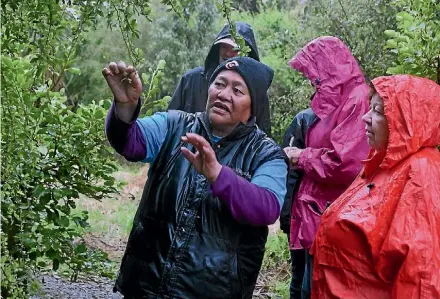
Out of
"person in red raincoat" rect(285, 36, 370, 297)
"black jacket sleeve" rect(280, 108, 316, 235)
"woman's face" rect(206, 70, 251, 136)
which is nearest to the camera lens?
"woman's face" rect(206, 70, 251, 136)

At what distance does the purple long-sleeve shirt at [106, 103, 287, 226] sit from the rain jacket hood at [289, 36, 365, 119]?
3.78 ft

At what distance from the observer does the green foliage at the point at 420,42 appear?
3.03 metres

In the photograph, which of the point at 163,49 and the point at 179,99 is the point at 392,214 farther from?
the point at 163,49

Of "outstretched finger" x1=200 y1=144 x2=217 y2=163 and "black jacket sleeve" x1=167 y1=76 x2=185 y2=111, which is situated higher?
"black jacket sleeve" x1=167 y1=76 x2=185 y2=111

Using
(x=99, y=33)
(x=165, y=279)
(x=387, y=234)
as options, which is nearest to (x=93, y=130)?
(x=165, y=279)

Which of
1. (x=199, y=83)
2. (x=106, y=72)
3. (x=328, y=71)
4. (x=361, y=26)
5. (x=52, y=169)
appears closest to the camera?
(x=106, y=72)

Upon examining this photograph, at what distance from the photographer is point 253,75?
8.00ft

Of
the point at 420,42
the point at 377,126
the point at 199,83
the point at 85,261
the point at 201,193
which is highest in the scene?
the point at 420,42

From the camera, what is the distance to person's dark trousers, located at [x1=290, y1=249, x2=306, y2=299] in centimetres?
367

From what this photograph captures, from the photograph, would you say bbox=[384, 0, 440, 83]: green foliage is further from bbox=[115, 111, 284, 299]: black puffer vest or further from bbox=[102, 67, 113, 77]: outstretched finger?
bbox=[102, 67, 113, 77]: outstretched finger

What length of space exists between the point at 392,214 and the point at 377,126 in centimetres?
36

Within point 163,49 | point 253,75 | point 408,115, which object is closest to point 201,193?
point 253,75

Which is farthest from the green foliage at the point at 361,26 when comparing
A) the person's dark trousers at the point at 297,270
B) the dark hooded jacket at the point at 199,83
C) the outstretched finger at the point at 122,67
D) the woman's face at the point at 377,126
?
the outstretched finger at the point at 122,67

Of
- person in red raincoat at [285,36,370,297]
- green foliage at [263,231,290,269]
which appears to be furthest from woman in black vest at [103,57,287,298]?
green foliage at [263,231,290,269]
